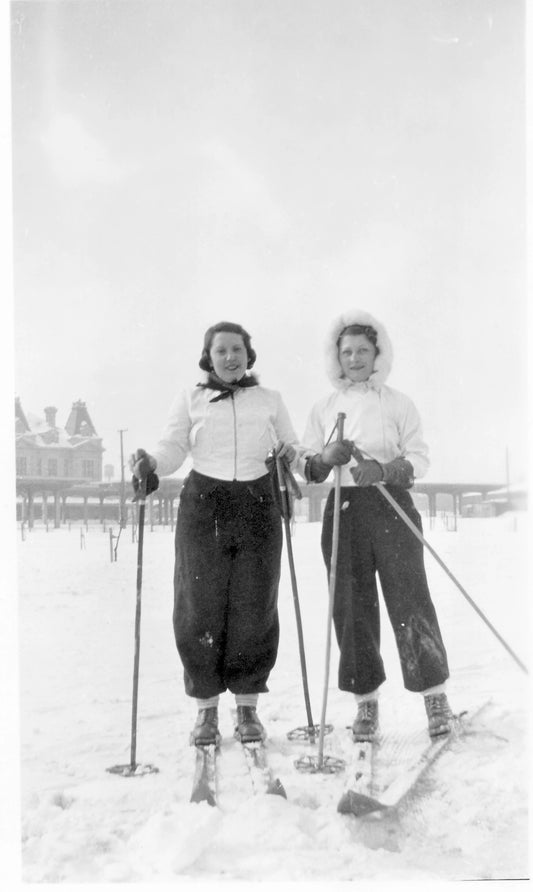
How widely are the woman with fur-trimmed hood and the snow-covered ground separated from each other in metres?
0.23

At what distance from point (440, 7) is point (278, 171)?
2.79 ft

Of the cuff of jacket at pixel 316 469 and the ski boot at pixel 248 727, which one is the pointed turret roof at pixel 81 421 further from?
the ski boot at pixel 248 727

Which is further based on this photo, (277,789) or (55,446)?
(55,446)

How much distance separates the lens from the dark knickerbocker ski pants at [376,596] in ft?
7.79

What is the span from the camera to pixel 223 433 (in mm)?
2443

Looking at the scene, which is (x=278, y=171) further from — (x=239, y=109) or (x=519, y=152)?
(x=519, y=152)

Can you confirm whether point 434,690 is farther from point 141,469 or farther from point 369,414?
point 141,469

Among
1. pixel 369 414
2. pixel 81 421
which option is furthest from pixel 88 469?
pixel 369 414

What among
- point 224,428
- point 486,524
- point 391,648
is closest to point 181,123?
point 224,428

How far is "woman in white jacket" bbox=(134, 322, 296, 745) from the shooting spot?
7.60 ft

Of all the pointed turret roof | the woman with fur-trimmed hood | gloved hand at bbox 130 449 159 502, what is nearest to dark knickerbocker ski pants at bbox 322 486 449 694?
the woman with fur-trimmed hood

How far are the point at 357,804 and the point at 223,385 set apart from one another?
4.60ft

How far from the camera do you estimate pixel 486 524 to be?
10.4ft

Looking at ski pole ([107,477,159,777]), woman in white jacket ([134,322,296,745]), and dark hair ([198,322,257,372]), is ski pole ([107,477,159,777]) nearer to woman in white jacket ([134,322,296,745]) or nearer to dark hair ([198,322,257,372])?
woman in white jacket ([134,322,296,745])
